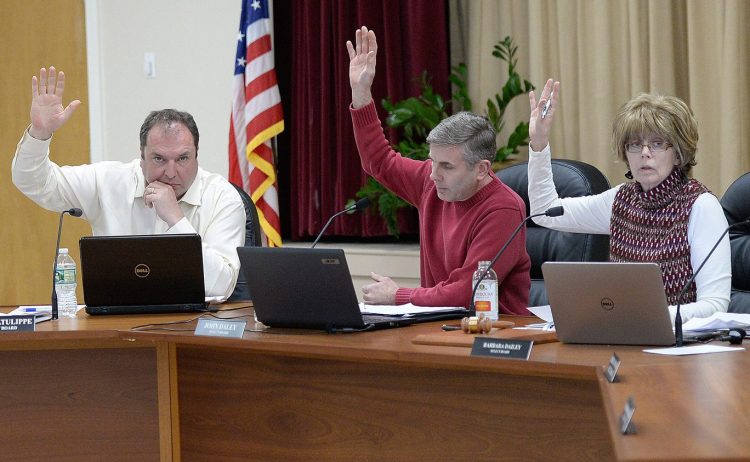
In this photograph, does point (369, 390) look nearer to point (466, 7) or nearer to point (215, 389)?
point (215, 389)

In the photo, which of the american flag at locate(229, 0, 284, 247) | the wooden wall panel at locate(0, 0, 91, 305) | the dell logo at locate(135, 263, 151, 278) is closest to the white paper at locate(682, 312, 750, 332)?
the dell logo at locate(135, 263, 151, 278)

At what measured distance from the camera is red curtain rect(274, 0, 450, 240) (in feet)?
14.6

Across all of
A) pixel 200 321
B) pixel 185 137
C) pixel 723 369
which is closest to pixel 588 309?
pixel 723 369

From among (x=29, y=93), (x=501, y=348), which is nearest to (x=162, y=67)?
(x=29, y=93)

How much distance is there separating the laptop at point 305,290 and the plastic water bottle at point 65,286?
26.3 inches

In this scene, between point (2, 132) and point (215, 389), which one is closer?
point (215, 389)

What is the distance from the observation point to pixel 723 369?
1670 mm

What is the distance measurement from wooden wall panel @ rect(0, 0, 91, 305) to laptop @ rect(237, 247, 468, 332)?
3.28 meters

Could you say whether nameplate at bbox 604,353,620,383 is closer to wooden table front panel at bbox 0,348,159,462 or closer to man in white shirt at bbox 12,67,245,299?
wooden table front panel at bbox 0,348,159,462

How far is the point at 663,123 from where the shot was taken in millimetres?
2496

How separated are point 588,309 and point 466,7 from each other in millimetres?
2856

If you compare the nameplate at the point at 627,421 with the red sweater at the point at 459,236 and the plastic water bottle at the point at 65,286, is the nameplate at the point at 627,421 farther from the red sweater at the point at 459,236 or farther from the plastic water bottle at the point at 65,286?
the plastic water bottle at the point at 65,286

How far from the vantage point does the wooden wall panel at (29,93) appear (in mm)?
5406

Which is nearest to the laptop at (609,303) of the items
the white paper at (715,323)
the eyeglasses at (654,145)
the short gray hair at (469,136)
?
the white paper at (715,323)
